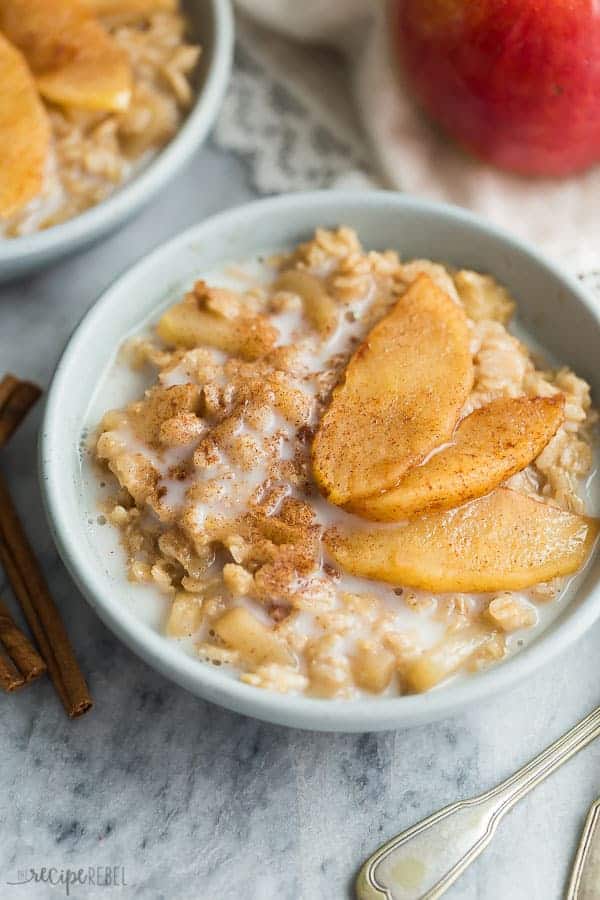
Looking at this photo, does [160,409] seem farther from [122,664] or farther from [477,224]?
[477,224]

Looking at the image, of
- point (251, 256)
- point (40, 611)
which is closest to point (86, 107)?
point (251, 256)

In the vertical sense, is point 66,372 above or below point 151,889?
above

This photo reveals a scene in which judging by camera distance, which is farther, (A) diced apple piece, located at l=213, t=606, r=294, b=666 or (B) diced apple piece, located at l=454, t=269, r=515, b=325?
(B) diced apple piece, located at l=454, t=269, r=515, b=325

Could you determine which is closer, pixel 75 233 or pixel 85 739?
pixel 85 739

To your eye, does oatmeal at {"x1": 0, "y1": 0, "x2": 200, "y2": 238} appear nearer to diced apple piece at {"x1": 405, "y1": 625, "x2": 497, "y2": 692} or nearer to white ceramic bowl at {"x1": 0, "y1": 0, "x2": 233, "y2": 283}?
white ceramic bowl at {"x1": 0, "y1": 0, "x2": 233, "y2": 283}

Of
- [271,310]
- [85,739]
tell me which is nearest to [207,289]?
[271,310]

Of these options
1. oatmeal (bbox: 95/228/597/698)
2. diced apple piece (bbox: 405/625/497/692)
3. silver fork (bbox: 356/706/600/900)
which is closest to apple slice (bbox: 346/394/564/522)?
oatmeal (bbox: 95/228/597/698)

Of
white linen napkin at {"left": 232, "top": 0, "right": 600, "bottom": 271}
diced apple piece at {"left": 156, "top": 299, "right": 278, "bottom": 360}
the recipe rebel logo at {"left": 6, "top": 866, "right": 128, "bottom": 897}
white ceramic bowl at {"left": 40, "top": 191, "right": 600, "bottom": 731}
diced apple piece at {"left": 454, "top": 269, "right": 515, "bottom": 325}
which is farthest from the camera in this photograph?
white linen napkin at {"left": 232, "top": 0, "right": 600, "bottom": 271}

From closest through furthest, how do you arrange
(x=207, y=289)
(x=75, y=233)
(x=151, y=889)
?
1. (x=151, y=889)
2. (x=207, y=289)
3. (x=75, y=233)

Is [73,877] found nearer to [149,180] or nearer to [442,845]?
[442,845]
